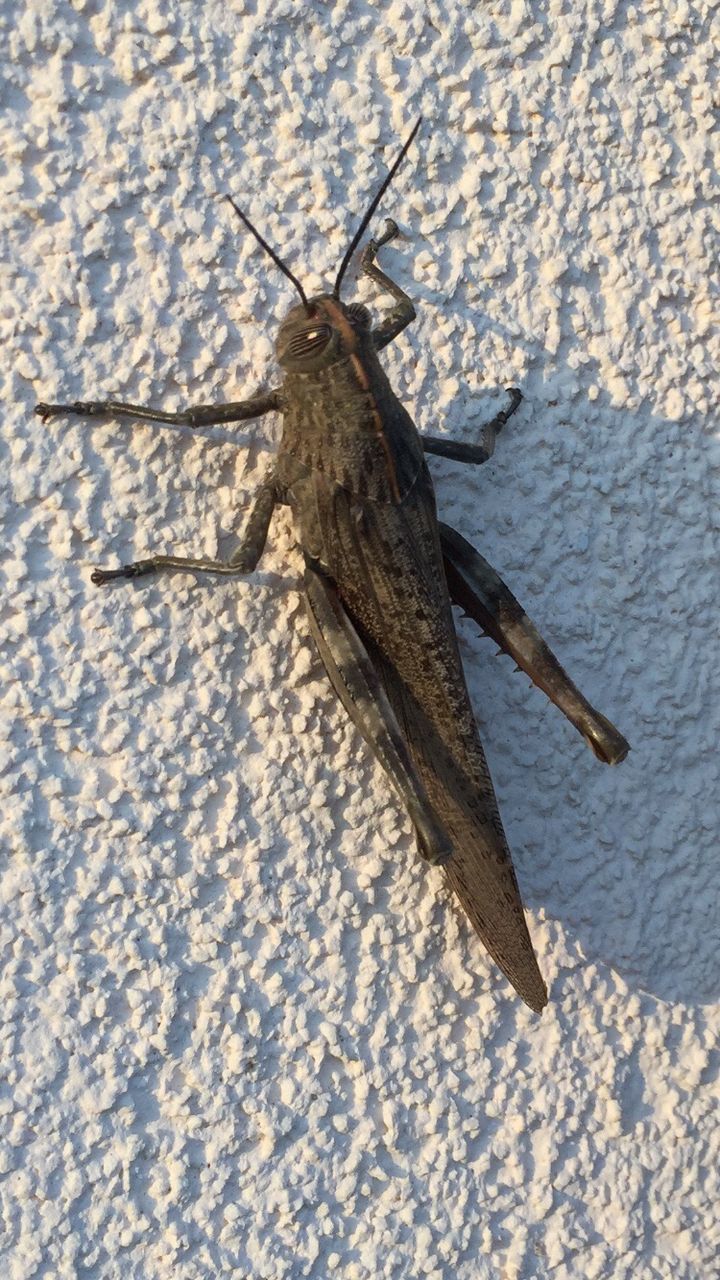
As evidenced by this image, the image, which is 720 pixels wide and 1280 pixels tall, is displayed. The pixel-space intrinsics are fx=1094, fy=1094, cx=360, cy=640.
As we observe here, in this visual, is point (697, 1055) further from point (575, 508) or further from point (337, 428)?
point (337, 428)

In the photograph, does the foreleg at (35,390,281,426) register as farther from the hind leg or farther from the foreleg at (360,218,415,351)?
the hind leg

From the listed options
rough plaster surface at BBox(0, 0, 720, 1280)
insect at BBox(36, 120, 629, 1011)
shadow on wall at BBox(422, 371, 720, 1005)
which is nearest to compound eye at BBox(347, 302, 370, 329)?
insect at BBox(36, 120, 629, 1011)

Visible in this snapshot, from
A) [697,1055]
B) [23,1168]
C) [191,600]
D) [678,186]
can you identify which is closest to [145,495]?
[191,600]

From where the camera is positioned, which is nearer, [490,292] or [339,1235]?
[339,1235]

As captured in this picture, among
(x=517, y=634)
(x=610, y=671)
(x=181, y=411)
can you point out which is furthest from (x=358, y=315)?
(x=610, y=671)

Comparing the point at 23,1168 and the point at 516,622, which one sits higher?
the point at 516,622

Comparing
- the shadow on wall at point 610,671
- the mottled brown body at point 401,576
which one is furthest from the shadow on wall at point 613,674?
the mottled brown body at point 401,576

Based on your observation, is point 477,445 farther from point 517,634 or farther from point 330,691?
point 330,691
